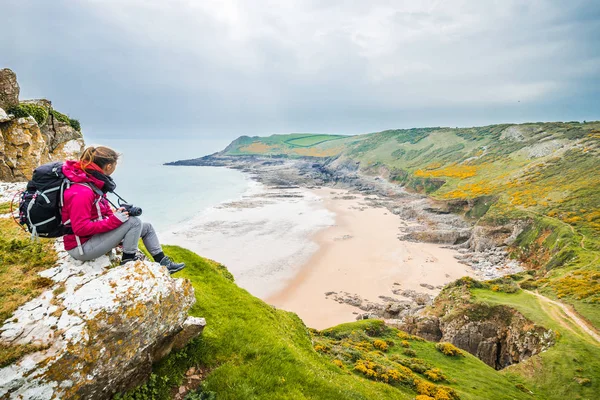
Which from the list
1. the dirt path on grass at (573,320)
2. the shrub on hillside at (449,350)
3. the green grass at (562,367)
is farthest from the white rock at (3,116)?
the dirt path on grass at (573,320)

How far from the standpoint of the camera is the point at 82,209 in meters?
5.79

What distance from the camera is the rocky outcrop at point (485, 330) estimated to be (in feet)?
69.6

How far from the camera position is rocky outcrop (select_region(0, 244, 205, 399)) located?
4.73 m

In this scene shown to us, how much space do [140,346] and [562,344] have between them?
26589mm

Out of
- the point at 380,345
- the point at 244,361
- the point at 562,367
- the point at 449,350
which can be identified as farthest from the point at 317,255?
the point at 244,361

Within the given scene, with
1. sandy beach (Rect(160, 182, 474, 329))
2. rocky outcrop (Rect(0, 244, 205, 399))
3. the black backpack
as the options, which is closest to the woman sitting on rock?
the black backpack

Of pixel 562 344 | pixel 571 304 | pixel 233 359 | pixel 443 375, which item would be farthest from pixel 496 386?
pixel 233 359

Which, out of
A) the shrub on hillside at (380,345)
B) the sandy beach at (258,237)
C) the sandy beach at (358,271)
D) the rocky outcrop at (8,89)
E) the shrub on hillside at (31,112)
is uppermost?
the rocky outcrop at (8,89)

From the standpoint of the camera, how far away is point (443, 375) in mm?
16203

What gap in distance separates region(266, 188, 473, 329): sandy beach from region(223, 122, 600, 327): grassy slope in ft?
38.0

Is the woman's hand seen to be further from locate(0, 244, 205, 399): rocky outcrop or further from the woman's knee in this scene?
locate(0, 244, 205, 399): rocky outcrop

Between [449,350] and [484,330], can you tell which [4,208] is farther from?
[484,330]

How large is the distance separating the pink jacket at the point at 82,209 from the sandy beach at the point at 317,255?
86.3ft

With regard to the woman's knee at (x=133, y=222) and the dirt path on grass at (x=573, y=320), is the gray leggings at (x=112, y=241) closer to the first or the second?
the woman's knee at (x=133, y=222)
